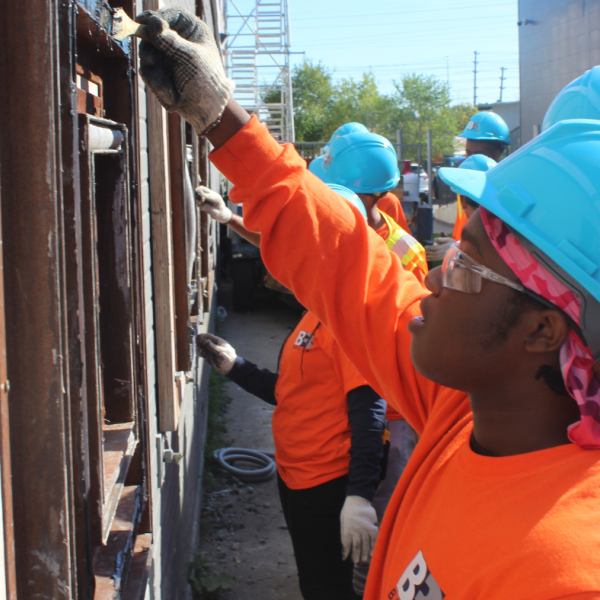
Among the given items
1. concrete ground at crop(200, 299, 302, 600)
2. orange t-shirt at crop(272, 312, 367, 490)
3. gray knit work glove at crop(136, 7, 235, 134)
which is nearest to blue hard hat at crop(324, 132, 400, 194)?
orange t-shirt at crop(272, 312, 367, 490)

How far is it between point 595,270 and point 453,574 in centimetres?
59

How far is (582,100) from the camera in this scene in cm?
232

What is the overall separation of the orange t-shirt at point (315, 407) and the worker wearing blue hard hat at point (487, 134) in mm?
4308

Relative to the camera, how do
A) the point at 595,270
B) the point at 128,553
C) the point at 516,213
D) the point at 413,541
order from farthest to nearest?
the point at 128,553 → the point at 413,541 → the point at 516,213 → the point at 595,270

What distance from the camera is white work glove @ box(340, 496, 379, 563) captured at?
8.51 feet

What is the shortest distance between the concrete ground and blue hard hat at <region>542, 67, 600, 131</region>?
305cm

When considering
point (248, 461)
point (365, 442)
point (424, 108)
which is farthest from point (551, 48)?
point (424, 108)

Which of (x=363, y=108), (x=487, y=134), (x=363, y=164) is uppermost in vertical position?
(x=363, y=108)

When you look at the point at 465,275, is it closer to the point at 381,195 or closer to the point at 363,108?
the point at 381,195

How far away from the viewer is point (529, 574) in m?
0.97

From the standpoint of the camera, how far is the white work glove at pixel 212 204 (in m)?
3.79

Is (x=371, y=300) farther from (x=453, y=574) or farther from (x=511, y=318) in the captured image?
(x=453, y=574)

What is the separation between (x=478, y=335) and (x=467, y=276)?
121 mm

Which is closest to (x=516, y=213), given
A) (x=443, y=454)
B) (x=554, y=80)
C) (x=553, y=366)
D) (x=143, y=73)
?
(x=553, y=366)
